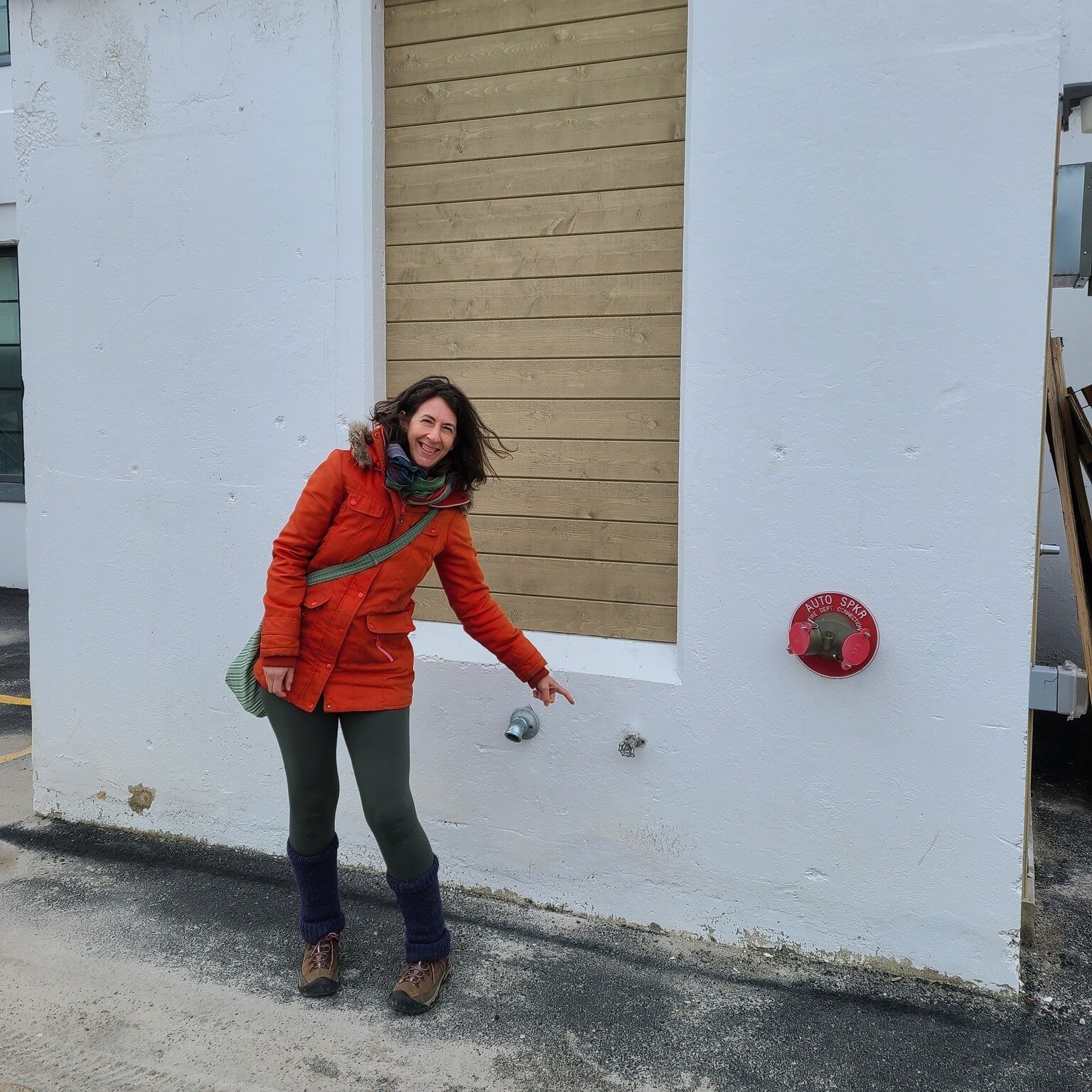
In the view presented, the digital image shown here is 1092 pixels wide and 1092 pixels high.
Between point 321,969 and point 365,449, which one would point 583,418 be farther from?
point 321,969

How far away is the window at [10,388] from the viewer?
33.8ft

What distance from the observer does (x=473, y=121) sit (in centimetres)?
370

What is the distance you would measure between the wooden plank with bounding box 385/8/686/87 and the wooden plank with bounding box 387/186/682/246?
1.49 ft

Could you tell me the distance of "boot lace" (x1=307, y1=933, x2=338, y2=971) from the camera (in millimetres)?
3193

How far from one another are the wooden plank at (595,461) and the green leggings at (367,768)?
42.7 inches

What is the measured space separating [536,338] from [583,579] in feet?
2.92

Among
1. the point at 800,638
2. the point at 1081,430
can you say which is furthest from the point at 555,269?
the point at 1081,430

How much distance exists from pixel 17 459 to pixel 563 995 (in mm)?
9635

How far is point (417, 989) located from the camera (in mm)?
3064

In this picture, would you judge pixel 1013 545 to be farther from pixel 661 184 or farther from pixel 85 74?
pixel 85 74

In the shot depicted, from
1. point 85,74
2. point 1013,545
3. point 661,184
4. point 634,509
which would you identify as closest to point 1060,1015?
point 1013,545

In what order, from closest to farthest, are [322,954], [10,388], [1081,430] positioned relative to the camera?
1. [322,954]
2. [1081,430]
3. [10,388]

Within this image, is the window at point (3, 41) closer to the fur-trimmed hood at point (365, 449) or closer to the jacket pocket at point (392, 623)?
the fur-trimmed hood at point (365, 449)

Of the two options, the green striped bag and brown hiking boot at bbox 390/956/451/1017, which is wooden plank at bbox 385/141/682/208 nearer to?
the green striped bag
